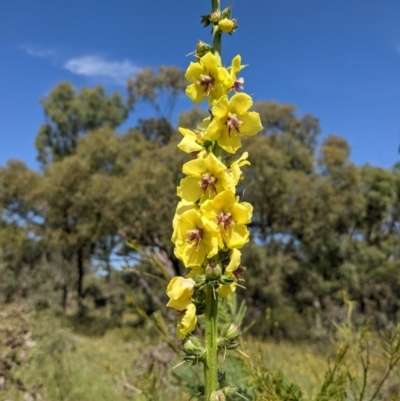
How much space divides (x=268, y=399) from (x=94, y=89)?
1115 inches

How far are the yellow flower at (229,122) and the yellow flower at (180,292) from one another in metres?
0.53

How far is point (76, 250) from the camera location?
2114 centimetres

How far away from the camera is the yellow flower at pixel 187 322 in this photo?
164cm

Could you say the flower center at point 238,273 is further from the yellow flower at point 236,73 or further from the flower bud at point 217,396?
the yellow flower at point 236,73

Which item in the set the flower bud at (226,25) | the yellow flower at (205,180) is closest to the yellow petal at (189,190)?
the yellow flower at (205,180)

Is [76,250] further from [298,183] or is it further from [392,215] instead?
[392,215]

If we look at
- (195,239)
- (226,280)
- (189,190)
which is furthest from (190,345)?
(189,190)

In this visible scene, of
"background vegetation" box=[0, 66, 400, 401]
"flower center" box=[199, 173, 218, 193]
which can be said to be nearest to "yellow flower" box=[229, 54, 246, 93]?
"flower center" box=[199, 173, 218, 193]

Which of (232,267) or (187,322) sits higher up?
(232,267)

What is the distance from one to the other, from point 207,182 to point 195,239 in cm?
23

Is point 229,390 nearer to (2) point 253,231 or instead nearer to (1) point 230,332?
(1) point 230,332

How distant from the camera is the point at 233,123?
5.95 ft

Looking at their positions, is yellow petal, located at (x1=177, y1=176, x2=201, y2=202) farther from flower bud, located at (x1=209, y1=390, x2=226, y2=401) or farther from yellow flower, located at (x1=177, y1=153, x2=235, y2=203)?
flower bud, located at (x1=209, y1=390, x2=226, y2=401)

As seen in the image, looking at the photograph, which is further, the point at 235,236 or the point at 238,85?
the point at 238,85
